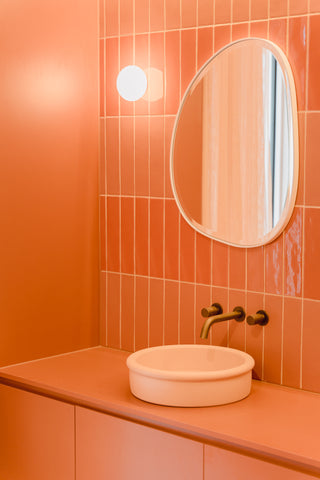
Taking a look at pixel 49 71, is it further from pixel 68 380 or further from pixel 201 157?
pixel 68 380

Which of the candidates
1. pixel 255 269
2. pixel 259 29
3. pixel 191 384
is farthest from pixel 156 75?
pixel 191 384

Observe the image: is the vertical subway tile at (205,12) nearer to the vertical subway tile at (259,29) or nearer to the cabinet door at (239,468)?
the vertical subway tile at (259,29)

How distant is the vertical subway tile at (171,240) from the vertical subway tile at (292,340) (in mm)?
456

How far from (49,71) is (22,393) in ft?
3.73

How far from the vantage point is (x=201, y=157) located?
236cm

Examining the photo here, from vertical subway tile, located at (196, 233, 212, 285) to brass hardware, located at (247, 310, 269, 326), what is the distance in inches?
8.9

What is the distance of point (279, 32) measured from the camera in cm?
213

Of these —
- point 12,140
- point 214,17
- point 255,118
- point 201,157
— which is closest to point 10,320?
point 12,140

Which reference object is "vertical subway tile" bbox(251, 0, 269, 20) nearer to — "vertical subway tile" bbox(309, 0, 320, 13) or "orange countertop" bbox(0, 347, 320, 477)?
"vertical subway tile" bbox(309, 0, 320, 13)

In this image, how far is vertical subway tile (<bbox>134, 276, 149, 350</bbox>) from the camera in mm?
2562

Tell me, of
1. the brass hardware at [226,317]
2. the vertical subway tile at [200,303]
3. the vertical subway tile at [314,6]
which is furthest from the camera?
the vertical subway tile at [200,303]

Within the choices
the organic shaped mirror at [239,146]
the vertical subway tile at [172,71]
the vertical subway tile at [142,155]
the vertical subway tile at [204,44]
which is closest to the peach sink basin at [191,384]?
the organic shaped mirror at [239,146]

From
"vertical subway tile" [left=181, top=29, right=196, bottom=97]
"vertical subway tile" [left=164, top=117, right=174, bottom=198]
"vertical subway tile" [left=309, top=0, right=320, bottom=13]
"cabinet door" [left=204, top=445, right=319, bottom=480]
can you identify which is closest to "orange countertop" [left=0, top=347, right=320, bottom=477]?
"cabinet door" [left=204, top=445, right=319, bottom=480]

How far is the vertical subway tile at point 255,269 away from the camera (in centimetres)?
223
